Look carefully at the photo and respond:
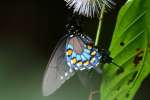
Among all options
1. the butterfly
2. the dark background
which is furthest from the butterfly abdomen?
the dark background

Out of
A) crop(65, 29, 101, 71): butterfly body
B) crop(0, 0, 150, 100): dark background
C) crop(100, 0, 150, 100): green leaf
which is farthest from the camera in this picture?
crop(0, 0, 150, 100): dark background

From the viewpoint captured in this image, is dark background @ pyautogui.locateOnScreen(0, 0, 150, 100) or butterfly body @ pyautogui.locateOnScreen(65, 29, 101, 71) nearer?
butterfly body @ pyautogui.locateOnScreen(65, 29, 101, 71)

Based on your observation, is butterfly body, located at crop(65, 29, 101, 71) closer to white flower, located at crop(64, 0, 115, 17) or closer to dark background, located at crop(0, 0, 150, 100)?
white flower, located at crop(64, 0, 115, 17)

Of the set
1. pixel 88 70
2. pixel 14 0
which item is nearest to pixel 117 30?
pixel 88 70

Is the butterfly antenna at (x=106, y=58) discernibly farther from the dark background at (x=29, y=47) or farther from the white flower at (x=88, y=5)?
the dark background at (x=29, y=47)

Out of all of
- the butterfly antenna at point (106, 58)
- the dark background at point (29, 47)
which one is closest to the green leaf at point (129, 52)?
the butterfly antenna at point (106, 58)

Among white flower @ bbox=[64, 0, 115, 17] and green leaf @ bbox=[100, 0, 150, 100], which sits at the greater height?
white flower @ bbox=[64, 0, 115, 17]

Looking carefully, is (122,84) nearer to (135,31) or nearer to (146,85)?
(135,31)
